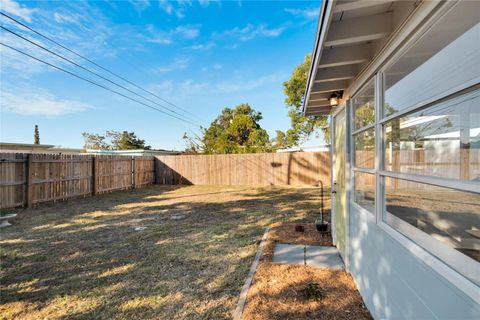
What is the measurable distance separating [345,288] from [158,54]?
1502 cm

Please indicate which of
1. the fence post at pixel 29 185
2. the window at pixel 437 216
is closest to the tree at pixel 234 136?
A: the fence post at pixel 29 185

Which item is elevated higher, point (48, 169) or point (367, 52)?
point (367, 52)

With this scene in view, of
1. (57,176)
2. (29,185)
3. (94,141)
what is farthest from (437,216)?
(94,141)

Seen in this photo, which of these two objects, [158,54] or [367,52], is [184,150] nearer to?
[158,54]

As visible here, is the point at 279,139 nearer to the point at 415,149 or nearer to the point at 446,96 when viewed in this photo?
the point at 415,149

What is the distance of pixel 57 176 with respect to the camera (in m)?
8.34

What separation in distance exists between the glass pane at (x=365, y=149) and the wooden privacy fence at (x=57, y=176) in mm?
9035

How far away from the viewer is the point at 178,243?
414 centimetres

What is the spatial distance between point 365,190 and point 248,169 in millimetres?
10657

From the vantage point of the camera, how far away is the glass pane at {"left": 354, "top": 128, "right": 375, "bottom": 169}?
228 cm

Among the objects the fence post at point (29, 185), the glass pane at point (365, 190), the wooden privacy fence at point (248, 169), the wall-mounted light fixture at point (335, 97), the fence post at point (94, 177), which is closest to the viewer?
the glass pane at point (365, 190)

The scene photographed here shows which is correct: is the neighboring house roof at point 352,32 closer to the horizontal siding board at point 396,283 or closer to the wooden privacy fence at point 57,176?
the horizontal siding board at point 396,283

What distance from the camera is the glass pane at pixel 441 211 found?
1089mm

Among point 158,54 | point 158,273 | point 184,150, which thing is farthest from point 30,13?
point 184,150
